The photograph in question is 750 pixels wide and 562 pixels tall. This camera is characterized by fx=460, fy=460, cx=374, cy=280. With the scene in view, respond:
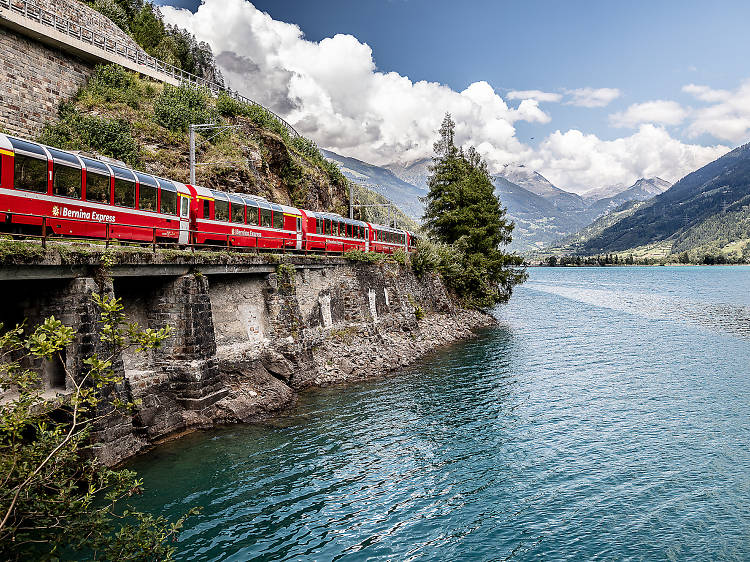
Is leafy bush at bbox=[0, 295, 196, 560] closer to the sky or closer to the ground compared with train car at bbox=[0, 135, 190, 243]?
closer to the ground

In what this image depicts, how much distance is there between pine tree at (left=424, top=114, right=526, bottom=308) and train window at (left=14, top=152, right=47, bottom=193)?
134ft

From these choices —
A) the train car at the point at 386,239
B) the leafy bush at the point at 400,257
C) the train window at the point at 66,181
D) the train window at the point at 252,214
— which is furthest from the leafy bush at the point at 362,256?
the train window at the point at 66,181

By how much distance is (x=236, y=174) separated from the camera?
1592 inches

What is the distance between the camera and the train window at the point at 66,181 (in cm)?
1744

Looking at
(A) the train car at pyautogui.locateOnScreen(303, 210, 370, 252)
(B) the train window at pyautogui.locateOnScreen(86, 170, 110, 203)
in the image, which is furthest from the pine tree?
(B) the train window at pyautogui.locateOnScreen(86, 170, 110, 203)

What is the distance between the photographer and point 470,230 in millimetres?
55938

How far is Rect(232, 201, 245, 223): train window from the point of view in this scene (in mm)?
28020

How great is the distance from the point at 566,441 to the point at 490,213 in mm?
41967

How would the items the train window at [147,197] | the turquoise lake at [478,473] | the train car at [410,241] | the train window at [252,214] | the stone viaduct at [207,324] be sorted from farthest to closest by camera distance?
the train car at [410,241] < the train window at [252,214] < the train window at [147,197] < the stone viaduct at [207,324] < the turquoise lake at [478,473]

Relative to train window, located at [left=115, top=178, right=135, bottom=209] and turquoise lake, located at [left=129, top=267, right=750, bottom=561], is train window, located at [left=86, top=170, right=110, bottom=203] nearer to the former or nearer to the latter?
train window, located at [left=115, top=178, right=135, bottom=209]

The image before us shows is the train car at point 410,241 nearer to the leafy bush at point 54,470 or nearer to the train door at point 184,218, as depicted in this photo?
the train door at point 184,218

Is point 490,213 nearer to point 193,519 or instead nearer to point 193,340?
point 193,340

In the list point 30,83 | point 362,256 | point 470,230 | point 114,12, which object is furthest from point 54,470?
point 114,12

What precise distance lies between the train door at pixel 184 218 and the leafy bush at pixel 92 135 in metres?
16.3
